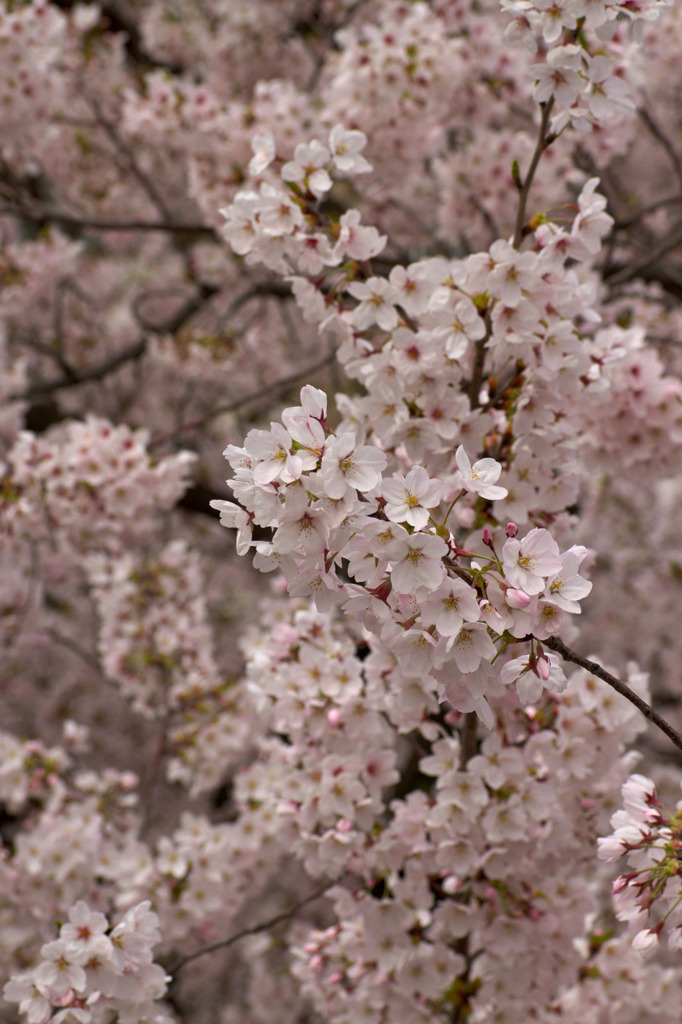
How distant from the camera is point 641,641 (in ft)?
22.5

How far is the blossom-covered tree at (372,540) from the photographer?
1603 mm

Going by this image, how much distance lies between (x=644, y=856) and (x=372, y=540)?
3.20ft

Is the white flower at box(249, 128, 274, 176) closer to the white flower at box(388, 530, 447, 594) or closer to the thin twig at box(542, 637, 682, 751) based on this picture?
the white flower at box(388, 530, 447, 594)

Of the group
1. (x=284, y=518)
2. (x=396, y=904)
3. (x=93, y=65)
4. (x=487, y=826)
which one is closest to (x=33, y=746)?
(x=396, y=904)

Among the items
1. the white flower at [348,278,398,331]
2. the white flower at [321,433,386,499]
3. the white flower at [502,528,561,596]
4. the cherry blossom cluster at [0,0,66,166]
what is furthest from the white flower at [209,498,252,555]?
the cherry blossom cluster at [0,0,66,166]

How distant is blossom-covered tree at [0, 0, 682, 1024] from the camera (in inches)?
63.1

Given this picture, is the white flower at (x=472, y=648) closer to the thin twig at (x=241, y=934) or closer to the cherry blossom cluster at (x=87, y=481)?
the thin twig at (x=241, y=934)

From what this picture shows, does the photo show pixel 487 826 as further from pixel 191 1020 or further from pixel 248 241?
pixel 191 1020

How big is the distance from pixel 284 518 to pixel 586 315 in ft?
4.51

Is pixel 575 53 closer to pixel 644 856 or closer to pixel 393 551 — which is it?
pixel 393 551

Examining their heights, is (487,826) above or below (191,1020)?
above

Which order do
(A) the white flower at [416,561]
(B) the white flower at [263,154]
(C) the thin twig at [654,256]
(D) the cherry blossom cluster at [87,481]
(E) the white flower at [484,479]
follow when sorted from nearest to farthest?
(A) the white flower at [416,561], (E) the white flower at [484,479], (B) the white flower at [263,154], (D) the cherry blossom cluster at [87,481], (C) the thin twig at [654,256]

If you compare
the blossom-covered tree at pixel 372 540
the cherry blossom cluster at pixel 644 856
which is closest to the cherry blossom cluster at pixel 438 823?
the blossom-covered tree at pixel 372 540

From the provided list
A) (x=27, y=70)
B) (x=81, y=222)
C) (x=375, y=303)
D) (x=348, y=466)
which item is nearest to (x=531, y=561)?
(x=348, y=466)
